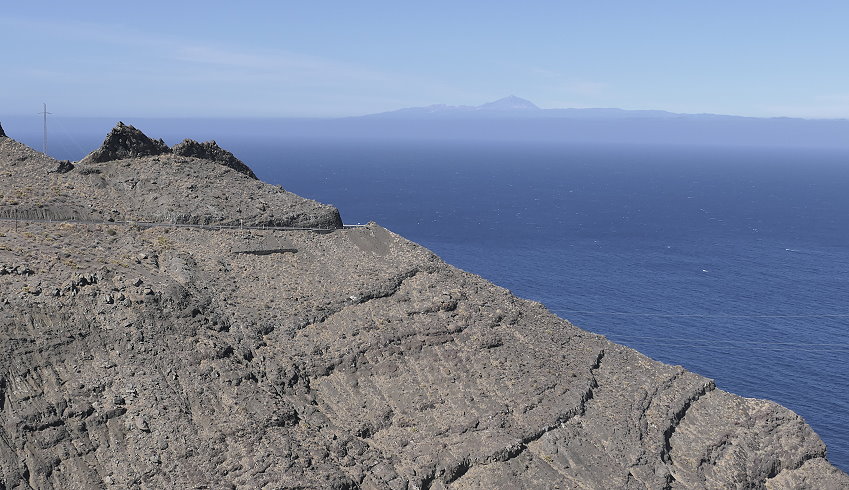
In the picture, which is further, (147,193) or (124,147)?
(124,147)

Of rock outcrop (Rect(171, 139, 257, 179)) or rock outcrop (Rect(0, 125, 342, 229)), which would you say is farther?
rock outcrop (Rect(171, 139, 257, 179))

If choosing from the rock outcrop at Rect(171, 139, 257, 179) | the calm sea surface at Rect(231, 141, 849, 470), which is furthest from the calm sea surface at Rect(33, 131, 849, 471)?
the rock outcrop at Rect(171, 139, 257, 179)

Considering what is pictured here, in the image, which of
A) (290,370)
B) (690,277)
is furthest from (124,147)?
(690,277)

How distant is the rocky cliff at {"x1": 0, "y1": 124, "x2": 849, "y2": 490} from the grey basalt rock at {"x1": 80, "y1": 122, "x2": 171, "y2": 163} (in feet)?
1.83

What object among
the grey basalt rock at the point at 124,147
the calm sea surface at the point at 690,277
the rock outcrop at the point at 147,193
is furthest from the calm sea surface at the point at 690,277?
the grey basalt rock at the point at 124,147

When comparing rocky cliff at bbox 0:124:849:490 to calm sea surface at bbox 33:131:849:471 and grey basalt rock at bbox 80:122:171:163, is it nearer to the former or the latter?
grey basalt rock at bbox 80:122:171:163

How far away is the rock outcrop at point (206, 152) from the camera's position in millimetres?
56875

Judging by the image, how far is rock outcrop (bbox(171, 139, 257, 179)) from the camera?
56875 millimetres

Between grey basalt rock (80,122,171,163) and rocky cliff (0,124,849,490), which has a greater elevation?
grey basalt rock (80,122,171,163)

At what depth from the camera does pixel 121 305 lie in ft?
128

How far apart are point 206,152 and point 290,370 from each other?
24111 mm

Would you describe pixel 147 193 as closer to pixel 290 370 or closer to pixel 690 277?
pixel 290 370

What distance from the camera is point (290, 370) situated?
40.3m

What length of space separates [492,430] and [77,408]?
766 inches
